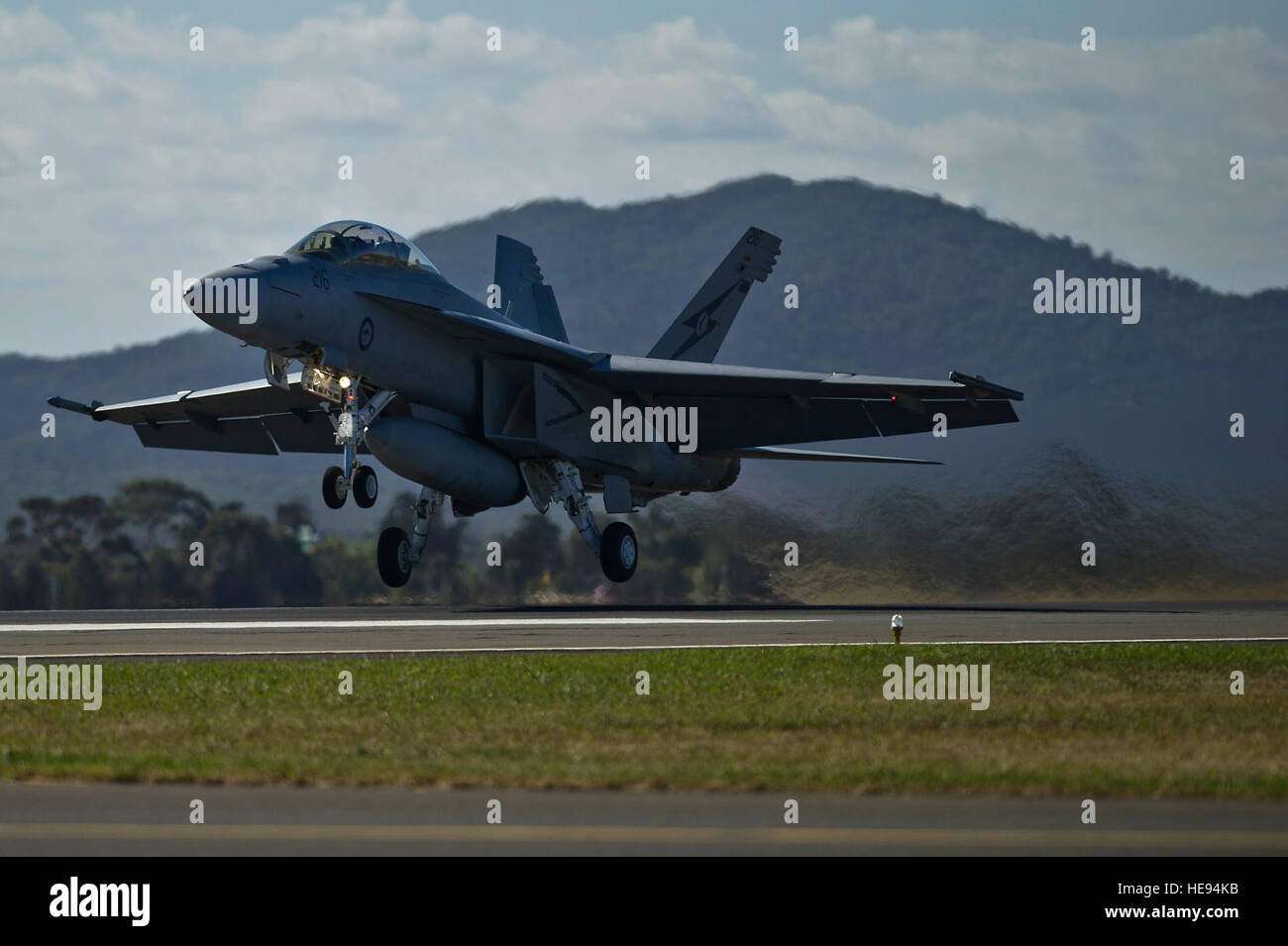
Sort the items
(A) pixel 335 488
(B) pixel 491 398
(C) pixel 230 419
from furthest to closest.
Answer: (C) pixel 230 419, (B) pixel 491 398, (A) pixel 335 488

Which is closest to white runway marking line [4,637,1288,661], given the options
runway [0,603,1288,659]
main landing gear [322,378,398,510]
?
runway [0,603,1288,659]

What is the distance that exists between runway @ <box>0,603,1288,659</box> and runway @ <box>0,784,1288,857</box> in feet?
33.5

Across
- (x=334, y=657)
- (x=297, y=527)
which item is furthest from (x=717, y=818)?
(x=297, y=527)

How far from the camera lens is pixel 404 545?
33344 millimetres

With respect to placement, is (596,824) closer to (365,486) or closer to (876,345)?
(365,486)

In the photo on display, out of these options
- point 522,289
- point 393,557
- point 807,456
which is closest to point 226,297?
point 393,557

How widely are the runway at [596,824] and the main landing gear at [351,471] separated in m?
18.1

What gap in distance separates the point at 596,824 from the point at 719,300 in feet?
104

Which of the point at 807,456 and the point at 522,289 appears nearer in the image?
the point at 807,456

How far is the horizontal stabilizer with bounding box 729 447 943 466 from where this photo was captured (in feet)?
119

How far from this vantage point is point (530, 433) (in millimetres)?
33562

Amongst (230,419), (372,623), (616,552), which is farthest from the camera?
(230,419)

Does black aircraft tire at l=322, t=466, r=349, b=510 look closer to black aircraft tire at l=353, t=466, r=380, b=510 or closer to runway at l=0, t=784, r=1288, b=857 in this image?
black aircraft tire at l=353, t=466, r=380, b=510
